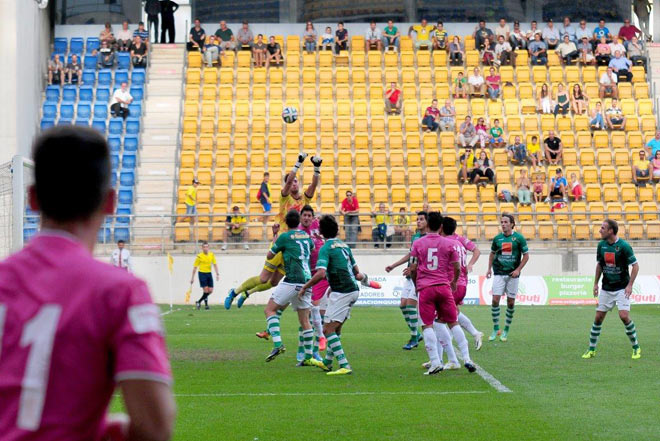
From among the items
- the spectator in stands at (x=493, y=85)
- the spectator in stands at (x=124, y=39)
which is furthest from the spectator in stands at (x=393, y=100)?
the spectator in stands at (x=124, y=39)

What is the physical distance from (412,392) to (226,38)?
30.2 meters

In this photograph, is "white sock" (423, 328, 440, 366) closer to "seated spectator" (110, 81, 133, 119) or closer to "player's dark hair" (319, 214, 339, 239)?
"player's dark hair" (319, 214, 339, 239)

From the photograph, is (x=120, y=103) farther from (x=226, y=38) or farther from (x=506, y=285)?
(x=506, y=285)

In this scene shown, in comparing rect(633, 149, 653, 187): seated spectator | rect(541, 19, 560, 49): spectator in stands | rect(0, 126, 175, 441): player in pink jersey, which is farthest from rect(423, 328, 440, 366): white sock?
rect(541, 19, 560, 49): spectator in stands

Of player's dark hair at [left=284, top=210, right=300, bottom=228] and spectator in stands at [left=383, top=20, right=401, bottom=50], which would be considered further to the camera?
spectator in stands at [left=383, top=20, right=401, bottom=50]

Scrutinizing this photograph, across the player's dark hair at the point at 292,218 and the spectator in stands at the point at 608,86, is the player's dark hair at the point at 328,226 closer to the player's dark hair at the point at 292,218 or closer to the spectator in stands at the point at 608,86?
the player's dark hair at the point at 292,218

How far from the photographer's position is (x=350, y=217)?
3139 cm

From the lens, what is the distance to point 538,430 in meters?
9.45

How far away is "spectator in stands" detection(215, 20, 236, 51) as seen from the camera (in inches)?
1590

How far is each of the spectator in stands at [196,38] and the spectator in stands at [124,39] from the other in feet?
7.00

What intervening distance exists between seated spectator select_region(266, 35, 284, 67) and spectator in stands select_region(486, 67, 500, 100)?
739 cm

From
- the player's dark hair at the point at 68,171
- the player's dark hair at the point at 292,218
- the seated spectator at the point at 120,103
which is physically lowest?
the player's dark hair at the point at 68,171

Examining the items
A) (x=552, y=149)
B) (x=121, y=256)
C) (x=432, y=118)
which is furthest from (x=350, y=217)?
(x=552, y=149)

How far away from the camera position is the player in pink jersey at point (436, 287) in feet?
44.1
